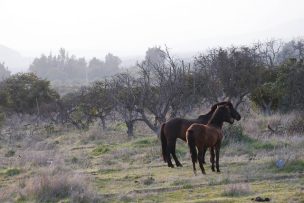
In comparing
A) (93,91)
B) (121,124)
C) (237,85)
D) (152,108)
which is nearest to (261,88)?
(237,85)

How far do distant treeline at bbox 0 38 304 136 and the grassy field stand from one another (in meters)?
3.40

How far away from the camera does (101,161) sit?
56.9 ft

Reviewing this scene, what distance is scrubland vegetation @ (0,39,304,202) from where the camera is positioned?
1134 centimetres

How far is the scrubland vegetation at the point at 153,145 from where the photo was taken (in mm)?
11344

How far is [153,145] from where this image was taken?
20.2 m

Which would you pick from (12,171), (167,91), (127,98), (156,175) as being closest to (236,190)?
(156,175)

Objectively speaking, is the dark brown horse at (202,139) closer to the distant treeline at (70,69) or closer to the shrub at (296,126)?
the shrub at (296,126)

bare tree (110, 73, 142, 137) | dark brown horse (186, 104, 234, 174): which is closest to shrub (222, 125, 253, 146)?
dark brown horse (186, 104, 234, 174)

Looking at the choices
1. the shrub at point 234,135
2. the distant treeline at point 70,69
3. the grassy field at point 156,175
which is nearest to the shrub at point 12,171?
the grassy field at point 156,175

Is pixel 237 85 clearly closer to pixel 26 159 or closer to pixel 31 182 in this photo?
pixel 26 159

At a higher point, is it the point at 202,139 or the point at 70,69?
the point at 70,69

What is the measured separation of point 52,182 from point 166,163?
493 centimetres

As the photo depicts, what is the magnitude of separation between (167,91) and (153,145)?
3762 mm

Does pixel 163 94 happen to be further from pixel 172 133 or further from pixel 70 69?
pixel 70 69
